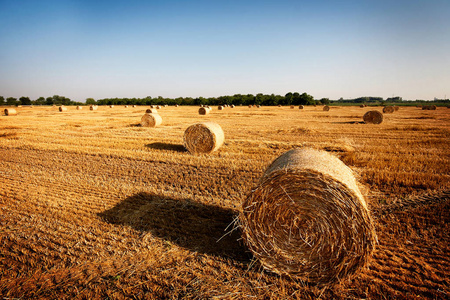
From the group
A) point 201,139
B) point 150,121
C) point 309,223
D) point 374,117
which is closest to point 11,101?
point 150,121

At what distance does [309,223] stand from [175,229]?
2489 mm

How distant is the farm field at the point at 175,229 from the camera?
3279mm

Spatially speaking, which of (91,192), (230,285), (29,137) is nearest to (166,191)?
(91,192)

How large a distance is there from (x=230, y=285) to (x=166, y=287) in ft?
2.89

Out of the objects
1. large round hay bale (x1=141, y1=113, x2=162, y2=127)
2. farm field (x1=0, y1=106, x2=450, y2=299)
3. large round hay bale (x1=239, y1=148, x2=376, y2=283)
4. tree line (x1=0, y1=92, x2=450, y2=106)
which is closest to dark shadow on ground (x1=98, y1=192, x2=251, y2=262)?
farm field (x1=0, y1=106, x2=450, y2=299)

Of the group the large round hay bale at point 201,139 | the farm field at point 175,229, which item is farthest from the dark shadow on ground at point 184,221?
the large round hay bale at point 201,139

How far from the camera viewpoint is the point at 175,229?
4.62m

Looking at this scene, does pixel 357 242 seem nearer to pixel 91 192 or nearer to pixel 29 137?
pixel 91 192

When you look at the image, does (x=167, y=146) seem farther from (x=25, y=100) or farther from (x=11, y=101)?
(x=25, y=100)

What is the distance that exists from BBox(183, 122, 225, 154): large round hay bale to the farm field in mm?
810

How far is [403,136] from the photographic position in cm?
1325

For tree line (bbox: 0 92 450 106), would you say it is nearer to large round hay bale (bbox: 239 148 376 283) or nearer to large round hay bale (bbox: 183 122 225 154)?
large round hay bale (bbox: 183 122 225 154)

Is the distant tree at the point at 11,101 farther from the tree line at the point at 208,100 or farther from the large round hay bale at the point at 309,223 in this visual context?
the large round hay bale at the point at 309,223

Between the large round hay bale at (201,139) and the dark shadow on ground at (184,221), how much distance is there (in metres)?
4.46
